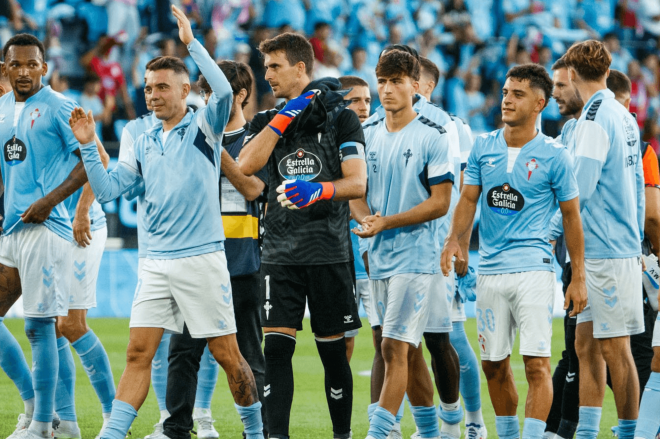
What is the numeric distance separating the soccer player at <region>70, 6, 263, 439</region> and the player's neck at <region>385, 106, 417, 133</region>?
105cm

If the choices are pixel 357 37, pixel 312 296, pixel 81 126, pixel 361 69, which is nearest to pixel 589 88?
pixel 312 296

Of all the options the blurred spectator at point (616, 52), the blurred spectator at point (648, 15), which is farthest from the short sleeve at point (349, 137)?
the blurred spectator at point (648, 15)

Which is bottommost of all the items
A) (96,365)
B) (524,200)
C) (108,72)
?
(96,365)

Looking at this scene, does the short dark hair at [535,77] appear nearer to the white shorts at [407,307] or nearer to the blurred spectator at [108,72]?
the white shorts at [407,307]

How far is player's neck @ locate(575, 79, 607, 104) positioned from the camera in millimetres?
5570

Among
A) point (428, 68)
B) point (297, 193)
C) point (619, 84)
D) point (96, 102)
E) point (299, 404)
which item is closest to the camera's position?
point (297, 193)

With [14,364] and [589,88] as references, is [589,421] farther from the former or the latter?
[14,364]

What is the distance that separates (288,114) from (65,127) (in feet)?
5.31

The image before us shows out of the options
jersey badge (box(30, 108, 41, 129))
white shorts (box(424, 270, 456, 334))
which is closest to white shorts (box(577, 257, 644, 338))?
white shorts (box(424, 270, 456, 334))

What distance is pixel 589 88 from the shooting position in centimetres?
558

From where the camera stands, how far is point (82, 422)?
660 centimetres

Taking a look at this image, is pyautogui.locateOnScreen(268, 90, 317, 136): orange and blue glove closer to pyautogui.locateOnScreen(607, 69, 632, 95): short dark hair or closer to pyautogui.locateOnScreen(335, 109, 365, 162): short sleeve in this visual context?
pyautogui.locateOnScreen(335, 109, 365, 162): short sleeve

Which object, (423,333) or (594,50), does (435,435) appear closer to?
(423,333)

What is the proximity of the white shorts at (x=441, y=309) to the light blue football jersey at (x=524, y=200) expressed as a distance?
35 centimetres
